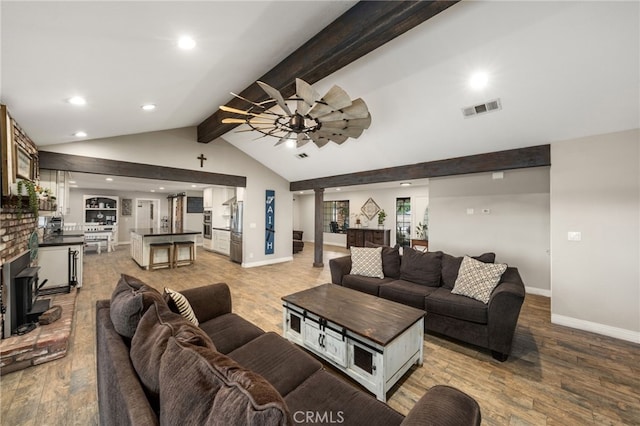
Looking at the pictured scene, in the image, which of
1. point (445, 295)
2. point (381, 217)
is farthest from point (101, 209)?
point (445, 295)

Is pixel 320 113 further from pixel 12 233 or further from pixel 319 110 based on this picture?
pixel 12 233

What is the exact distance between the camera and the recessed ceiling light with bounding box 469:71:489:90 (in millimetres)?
2684

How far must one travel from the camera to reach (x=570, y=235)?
129 inches

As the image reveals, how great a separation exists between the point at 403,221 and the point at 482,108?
227 inches

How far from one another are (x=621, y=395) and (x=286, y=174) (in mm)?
6582

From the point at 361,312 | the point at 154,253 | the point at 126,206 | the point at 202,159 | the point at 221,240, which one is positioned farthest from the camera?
the point at 126,206

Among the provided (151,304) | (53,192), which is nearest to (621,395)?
(151,304)

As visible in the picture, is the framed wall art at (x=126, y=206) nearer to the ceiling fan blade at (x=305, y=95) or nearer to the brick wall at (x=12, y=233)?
the brick wall at (x=12, y=233)

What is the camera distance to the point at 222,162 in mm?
6207

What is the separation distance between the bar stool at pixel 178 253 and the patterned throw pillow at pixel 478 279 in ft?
20.4

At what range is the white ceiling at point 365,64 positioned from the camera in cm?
165

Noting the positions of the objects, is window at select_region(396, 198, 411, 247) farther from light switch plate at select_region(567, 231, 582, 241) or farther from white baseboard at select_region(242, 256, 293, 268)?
light switch plate at select_region(567, 231, 582, 241)

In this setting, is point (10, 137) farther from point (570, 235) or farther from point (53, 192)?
point (570, 235)

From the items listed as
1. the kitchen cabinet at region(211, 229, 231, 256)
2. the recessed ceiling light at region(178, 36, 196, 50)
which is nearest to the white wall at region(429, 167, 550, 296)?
the recessed ceiling light at region(178, 36, 196, 50)
